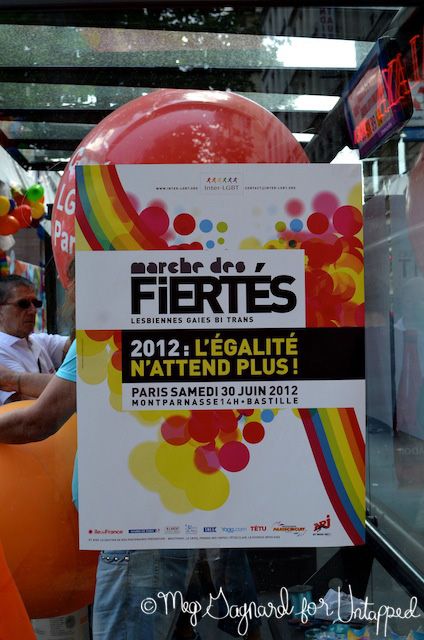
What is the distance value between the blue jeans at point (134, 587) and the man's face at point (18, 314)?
70 cm

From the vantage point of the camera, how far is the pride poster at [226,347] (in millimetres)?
2037

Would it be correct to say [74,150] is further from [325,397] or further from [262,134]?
[325,397]

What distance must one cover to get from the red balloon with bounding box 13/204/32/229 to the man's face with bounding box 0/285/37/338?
0.21 m

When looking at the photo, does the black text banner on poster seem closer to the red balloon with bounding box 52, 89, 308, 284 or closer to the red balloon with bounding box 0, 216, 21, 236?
the red balloon with bounding box 52, 89, 308, 284

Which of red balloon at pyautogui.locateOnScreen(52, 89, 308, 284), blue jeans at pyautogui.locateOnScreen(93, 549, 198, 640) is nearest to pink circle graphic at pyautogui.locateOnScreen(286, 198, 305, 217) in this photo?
red balloon at pyautogui.locateOnScreen(52, 89, 308, 284)

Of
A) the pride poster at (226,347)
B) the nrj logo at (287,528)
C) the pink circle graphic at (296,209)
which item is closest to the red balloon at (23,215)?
the pride poster at (226,347)

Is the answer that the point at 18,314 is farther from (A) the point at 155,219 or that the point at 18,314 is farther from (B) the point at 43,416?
(A) the point at 155,219

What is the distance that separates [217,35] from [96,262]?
0.82 m

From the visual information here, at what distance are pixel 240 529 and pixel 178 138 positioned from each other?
1.12m

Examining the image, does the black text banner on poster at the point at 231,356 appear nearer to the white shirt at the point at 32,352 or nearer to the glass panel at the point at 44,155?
the white shirt at the point at 32,352

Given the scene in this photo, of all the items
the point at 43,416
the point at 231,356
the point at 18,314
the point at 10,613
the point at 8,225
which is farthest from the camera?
the point at 8,225

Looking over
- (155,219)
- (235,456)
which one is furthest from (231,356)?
(155,219)

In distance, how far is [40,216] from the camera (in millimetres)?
2299

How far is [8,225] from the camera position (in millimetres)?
2385
